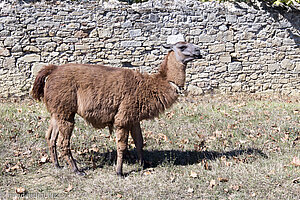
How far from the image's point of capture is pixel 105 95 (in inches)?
204

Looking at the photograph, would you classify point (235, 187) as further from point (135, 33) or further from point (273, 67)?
point (273, 67)

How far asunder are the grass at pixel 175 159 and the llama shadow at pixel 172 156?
0.06ft

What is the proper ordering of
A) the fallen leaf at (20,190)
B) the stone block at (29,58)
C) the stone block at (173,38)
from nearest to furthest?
the fallen leaf at (20,190)
the stone block at (29,58)
the stone block at (173,38)

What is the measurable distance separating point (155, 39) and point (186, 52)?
5.85 metres

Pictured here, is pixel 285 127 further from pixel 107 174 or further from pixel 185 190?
pixel 107 174

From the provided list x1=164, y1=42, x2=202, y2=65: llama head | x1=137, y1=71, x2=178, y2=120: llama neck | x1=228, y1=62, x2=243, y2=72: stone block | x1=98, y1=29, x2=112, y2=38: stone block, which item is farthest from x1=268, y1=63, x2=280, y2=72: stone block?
x1=137, y1=71, x2=178, y2=120: llama neck

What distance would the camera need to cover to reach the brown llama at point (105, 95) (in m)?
5.14

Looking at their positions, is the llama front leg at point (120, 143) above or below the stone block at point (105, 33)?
below

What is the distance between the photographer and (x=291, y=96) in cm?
1185

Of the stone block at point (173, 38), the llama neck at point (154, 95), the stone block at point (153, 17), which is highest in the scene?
the stone block at point (153, 17)

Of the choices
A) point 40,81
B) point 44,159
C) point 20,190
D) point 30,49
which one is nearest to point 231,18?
point 30,49

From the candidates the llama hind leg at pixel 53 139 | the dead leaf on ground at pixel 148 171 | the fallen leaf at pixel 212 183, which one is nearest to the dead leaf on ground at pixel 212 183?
the fallen leaf at pixel 212 183

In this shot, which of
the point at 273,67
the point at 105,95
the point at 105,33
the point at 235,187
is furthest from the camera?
the point at 273,67

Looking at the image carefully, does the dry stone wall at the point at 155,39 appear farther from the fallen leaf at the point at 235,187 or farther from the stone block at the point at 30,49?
the fallen leaf at the point at 235,187
